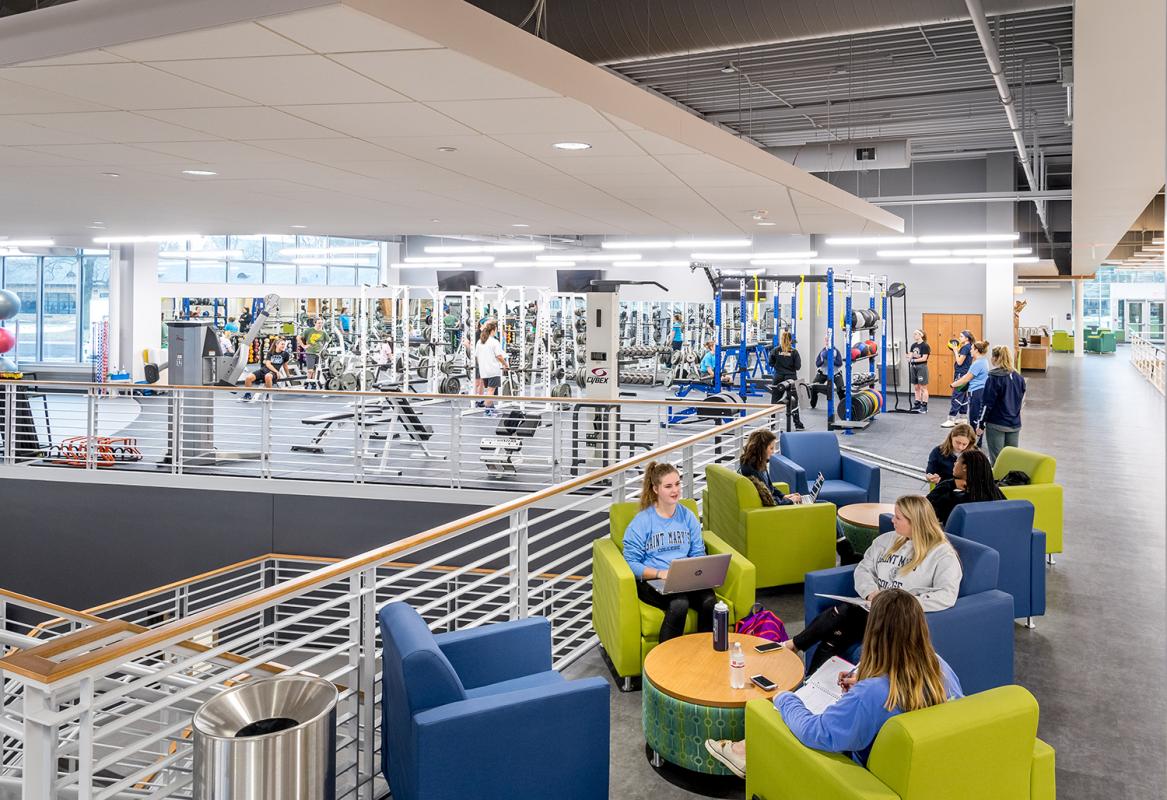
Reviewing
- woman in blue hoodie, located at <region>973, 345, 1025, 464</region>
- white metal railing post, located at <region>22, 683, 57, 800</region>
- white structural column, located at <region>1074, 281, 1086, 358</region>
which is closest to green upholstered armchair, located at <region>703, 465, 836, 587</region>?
woman in blue hoodie, located at <region>973, 345, 1025, 464</region>

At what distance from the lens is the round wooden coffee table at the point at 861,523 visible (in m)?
5.83

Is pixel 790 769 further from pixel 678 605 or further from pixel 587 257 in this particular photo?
pixel 587 257

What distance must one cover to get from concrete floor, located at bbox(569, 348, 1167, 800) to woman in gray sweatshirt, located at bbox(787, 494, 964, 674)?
0.76 m

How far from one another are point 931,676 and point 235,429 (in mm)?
11409

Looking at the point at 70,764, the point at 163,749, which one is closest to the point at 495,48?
the point at 70,764

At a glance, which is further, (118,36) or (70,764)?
(70,764)

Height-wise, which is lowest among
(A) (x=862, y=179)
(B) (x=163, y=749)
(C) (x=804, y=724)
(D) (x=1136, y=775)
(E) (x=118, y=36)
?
(B) (x=163, y=749)

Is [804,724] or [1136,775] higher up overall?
[804,724]

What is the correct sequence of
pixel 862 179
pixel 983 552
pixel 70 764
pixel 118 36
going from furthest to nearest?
pixel 862 179 < pixel 70 764 < pixel 983 552 < pixel 118 36

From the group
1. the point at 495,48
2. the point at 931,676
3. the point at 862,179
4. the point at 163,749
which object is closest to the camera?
the point at 931,676

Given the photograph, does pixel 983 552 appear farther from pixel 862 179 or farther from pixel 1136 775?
pixel 862 179

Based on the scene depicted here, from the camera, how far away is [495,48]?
132 inches

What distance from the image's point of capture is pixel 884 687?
2.60 m

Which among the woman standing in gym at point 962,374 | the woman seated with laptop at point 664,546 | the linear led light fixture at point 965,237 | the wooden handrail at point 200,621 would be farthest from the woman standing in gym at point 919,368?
the wooden handrail at point 200,621
